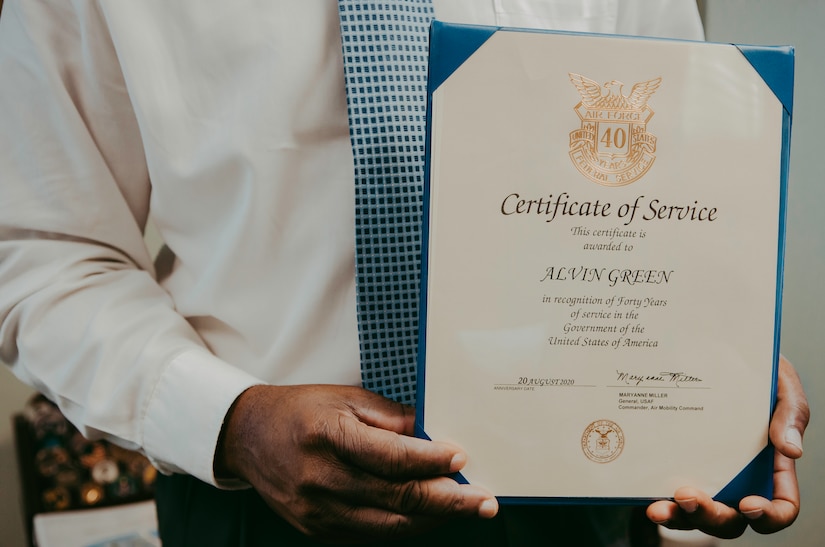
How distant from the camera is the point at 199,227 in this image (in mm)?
660

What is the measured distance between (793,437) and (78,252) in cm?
70

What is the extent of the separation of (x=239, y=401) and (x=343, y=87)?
1.03ft

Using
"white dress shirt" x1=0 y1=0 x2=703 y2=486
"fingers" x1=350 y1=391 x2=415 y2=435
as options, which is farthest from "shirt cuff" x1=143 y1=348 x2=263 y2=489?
"fingers" x1=350 y1=391 x2=415 y2=435

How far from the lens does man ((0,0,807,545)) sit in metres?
0.60

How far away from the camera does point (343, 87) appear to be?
2.01 ft

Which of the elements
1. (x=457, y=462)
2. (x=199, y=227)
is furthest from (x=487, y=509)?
(x=199, y=227)

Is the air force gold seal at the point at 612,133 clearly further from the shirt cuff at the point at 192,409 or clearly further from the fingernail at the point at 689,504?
the shirt cuff at the point at 192,409

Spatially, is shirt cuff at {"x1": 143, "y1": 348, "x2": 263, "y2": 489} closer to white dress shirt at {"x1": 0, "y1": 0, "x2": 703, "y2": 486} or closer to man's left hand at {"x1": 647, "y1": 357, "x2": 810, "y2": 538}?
white dress shirt at {"x1": 0, "y1": 0, "x2": 703, "y2": 486}

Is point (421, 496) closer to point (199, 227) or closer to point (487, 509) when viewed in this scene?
point (487, 509)

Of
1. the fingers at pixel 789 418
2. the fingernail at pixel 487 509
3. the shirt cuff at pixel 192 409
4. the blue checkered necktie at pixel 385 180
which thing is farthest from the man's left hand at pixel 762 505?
the shirt cuff at pixel 192 409

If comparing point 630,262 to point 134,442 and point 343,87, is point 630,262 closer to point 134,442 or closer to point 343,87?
point 343,87

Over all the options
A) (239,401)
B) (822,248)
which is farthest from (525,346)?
(822,248)
